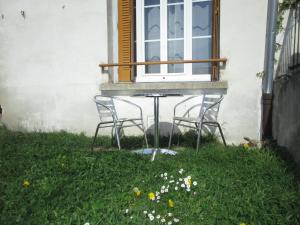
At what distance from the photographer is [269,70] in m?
3.85

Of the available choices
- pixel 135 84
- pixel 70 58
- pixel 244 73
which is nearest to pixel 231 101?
pixel 244 73

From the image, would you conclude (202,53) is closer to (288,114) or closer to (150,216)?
(288,114)

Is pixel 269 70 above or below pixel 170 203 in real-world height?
above

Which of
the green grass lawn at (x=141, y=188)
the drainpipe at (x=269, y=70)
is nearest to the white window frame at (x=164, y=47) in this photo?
the drainpipe at (x=269, y=70)

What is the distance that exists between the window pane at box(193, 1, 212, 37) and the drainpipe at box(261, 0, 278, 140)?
37.4 inches

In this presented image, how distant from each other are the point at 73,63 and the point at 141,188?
3280 mm

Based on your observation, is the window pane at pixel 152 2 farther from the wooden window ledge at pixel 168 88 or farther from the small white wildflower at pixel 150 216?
the small white wildflower at pixel 150 216

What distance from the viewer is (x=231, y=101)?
13.8 ft

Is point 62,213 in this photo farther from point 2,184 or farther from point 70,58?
point 70,58

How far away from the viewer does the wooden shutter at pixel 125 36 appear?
4.73 meters

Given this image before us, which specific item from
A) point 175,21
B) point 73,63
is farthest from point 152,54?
point 73,63

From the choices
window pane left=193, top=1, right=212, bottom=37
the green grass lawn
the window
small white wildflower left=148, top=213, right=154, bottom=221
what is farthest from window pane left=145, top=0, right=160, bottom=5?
small white wildflower left=148, top=213, right=154, bottom=221

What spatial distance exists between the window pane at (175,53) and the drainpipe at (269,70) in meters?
1.39

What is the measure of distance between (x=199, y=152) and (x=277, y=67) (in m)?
1.82
